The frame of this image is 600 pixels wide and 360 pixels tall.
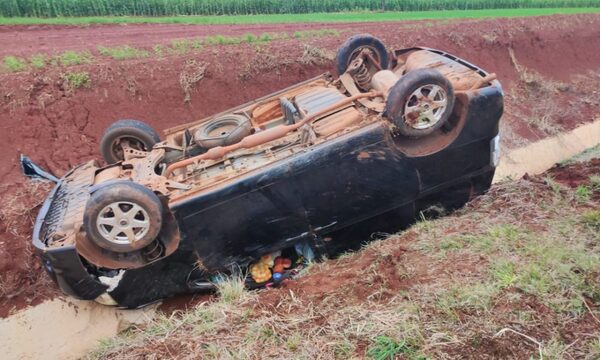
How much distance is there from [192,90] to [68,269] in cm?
495

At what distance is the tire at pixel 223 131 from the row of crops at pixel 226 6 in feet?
35.9

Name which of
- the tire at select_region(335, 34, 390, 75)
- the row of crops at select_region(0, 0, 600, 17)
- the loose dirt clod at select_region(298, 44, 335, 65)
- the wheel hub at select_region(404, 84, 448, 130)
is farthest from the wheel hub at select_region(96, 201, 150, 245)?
the row of crops at select_region(0, 0, 600, 17)

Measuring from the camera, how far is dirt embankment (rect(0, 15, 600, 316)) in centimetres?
668

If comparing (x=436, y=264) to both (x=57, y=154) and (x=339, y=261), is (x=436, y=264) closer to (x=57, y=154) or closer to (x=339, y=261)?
(x=339, y=261)

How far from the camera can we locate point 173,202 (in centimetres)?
443

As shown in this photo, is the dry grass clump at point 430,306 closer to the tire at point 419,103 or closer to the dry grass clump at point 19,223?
the tire at point 419,103

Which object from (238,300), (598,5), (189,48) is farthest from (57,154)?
(598,5)

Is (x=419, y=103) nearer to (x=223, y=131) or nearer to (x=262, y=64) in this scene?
(x=223, y=131)

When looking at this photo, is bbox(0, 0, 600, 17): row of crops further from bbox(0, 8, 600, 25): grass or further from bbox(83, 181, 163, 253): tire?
bbox(83, 181, 163, 253): tire

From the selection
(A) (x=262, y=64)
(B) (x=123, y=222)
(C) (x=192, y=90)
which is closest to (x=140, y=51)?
(C) (x=192, y=90)

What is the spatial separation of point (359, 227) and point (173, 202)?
1795mm

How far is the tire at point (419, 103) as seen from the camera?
4.61m

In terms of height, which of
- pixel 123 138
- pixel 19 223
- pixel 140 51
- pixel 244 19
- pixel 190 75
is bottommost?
pixel 19 223

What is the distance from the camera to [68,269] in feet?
14.8
